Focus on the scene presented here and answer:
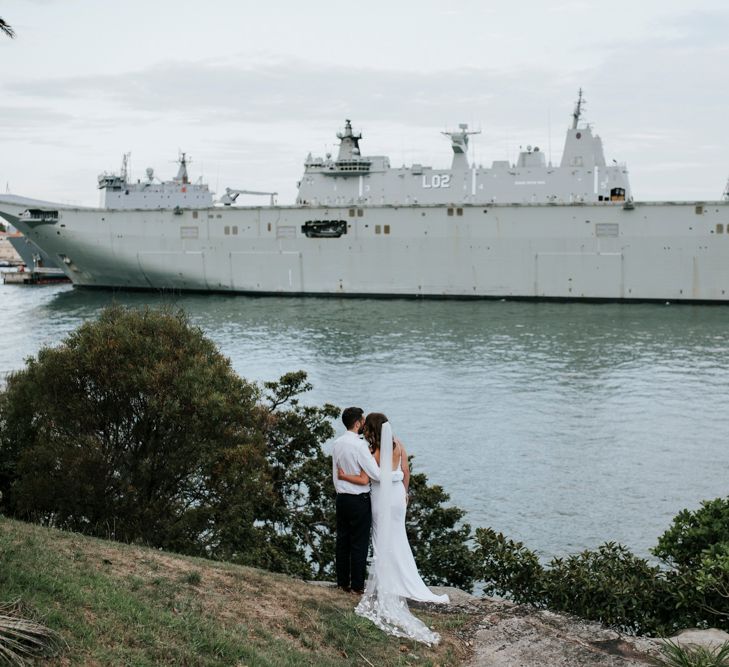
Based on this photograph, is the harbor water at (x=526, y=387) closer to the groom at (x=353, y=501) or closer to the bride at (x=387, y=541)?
the groom at (x=353, y=501)

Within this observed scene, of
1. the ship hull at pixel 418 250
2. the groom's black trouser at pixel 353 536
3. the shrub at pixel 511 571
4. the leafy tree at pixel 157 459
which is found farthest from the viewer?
the ship hull at pixel 418 250

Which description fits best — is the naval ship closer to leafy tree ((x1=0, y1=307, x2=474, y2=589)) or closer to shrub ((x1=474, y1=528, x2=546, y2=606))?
leafy tree ((x1=0, y1=307, x2=474, y2=589))

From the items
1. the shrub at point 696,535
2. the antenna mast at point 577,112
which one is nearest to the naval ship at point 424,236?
the antenna mast at point 577,112

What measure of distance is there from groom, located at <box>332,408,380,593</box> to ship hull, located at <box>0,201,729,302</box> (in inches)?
1436

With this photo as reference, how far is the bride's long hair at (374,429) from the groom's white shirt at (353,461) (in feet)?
0.22

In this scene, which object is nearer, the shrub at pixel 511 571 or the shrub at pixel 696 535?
the shrub at pixel 696 535

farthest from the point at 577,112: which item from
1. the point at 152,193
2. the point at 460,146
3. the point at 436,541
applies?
the point at 436,541

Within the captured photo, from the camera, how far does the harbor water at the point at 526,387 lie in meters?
14.2

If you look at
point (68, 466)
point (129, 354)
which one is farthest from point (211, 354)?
point (68, 466)

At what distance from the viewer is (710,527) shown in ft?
24.3

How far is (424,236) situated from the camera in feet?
140

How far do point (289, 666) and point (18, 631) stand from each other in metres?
1.51

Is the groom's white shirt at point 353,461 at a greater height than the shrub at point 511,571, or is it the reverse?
the groom's white shirt at point 353,461

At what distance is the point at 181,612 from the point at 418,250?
125 ft
